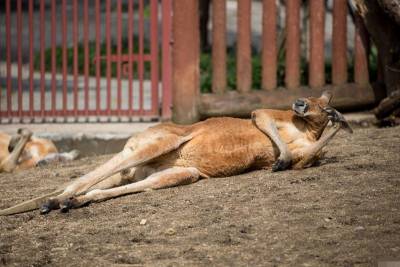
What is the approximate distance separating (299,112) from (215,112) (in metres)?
2.80

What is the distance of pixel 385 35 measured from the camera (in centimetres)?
905

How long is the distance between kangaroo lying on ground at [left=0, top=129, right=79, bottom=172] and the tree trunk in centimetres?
328

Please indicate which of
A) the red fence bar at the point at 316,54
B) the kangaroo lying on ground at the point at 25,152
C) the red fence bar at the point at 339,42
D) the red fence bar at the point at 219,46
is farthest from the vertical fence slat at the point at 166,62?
the red fence bar at the point at 339,42

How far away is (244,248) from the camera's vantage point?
187 inches

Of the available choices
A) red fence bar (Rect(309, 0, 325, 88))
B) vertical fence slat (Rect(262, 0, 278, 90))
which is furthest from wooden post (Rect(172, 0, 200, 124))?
red fence bar (Rect(309, 0, 325, 88))

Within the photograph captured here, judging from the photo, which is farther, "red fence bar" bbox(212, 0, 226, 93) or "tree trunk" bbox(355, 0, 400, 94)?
"red fence bar" bbox(212, 0, 226, 93)

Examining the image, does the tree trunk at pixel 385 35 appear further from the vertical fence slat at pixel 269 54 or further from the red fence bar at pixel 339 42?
the vertical fence slat at pixel 269 54

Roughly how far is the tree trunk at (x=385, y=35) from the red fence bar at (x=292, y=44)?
0.66 metres

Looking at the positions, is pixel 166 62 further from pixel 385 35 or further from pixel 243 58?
pixel 385 35

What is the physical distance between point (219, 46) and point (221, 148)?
3.02m

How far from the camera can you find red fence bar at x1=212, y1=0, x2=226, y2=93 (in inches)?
360

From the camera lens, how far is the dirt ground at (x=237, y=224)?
4637mm

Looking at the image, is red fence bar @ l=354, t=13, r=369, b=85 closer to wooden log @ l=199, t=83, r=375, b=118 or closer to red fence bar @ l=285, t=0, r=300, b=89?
wooden log @ l=199, t=83, r=375, b=118

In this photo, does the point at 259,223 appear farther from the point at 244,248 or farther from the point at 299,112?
the point at 299,112
